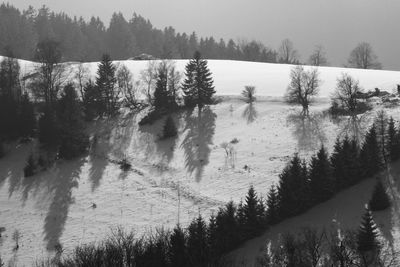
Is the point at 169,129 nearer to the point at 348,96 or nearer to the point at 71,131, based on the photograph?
the point at 71,131

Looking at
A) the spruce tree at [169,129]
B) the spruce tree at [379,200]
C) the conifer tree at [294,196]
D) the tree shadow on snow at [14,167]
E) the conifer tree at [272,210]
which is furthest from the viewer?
the spruce tree at [169,129]

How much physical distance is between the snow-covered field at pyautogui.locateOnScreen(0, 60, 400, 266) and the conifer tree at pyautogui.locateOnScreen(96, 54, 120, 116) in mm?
2754

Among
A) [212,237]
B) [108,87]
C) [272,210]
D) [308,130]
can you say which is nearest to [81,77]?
[108,87]

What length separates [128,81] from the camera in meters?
78.7

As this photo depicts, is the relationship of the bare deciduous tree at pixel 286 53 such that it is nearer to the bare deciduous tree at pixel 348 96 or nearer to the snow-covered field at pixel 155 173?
the snow-covered field at pixel 155 173

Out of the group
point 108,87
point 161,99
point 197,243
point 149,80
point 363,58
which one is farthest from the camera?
point 363,58

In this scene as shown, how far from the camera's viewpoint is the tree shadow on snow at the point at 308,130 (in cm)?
5653

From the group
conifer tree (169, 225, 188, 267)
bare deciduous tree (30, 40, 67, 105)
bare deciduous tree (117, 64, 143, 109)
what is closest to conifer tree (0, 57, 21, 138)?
bare deciduous tree (30, 40, 67, 105)

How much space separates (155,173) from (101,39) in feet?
291

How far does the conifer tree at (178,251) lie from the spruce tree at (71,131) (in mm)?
29085

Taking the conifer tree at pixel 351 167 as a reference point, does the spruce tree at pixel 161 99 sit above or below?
above

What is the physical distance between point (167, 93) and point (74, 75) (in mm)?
23268

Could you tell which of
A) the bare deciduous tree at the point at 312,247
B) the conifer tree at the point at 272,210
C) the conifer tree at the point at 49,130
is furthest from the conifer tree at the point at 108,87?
the bare deciduous tree at the point at 312,247

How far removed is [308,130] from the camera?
59906 millimetres
